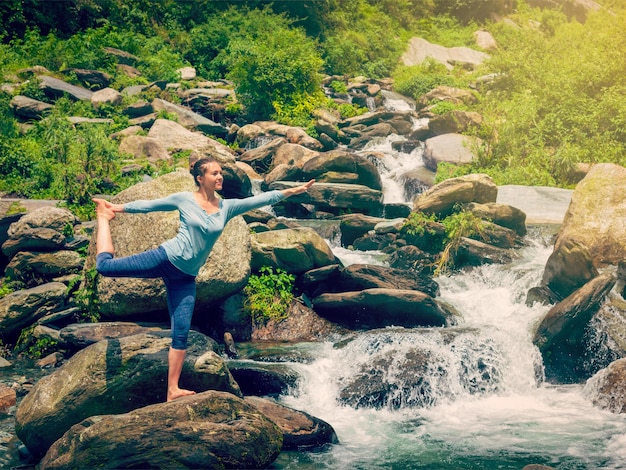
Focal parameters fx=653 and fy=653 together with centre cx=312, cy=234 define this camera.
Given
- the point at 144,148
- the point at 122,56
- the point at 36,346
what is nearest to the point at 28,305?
the point at 36,346

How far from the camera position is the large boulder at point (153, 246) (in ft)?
30.6

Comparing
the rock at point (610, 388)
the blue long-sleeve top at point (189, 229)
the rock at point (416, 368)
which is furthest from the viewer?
the rock at point (416, 368)

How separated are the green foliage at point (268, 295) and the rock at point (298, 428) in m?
3.47

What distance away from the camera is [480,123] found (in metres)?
22.3

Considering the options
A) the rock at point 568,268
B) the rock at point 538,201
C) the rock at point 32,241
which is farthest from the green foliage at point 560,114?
the rock at point 32,241

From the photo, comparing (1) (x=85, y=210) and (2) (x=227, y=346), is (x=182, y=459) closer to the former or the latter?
(2) (x=227, y=346)

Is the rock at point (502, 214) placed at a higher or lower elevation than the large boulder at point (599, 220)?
lower

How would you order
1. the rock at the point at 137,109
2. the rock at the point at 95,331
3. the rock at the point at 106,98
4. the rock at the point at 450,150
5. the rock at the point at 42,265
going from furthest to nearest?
the rock at the point at 137,109, the rock at the point at 106,98, the rock at the point at 450,150, the rock at the point at 42,265, the rock at the point at 95,331

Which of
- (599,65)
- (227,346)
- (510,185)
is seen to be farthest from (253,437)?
(599,65)

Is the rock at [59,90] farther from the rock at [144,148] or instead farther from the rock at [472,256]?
the rock at [472,256]

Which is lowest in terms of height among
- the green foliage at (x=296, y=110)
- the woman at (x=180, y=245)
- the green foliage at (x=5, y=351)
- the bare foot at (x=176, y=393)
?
the green foliage at (x=5, y=351)

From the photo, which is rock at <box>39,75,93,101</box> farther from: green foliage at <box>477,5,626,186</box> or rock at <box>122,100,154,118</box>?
green foliage at <box>477,5,626,186</box>

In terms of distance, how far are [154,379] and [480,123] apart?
59.2 ft

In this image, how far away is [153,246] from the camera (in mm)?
9383
